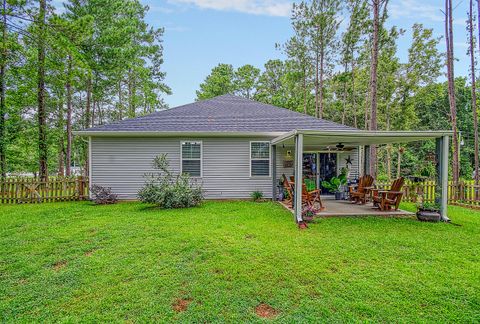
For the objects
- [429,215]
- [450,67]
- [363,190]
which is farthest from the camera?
[450,67]

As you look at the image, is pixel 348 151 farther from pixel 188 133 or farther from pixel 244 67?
pixel 244 67

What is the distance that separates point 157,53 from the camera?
23.5 meters

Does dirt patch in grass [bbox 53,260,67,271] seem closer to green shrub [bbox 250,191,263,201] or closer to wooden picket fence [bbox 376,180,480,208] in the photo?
green shrub [bbox 250,191,263,201]

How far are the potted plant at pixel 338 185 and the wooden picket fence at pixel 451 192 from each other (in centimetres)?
121

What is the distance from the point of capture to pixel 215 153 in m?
10.4

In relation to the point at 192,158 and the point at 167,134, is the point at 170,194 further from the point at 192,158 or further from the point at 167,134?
the point at 167,134

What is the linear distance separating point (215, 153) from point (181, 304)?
7.67m

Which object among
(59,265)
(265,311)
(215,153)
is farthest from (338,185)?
(59,265)

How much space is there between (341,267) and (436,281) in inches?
45.7

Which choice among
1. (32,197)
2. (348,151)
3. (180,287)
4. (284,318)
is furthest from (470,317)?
(32,197)

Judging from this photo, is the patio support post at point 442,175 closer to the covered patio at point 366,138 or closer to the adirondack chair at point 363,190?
the covered patio at point 366,138

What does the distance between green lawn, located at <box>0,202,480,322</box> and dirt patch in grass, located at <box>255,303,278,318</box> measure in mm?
52

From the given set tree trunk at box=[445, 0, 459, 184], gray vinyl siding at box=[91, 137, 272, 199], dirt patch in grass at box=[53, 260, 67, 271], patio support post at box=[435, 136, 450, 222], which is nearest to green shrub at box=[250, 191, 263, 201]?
gray vinyl siding at box=[91, 137, 272, 199]

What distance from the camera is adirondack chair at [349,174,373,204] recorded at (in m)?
8.63
